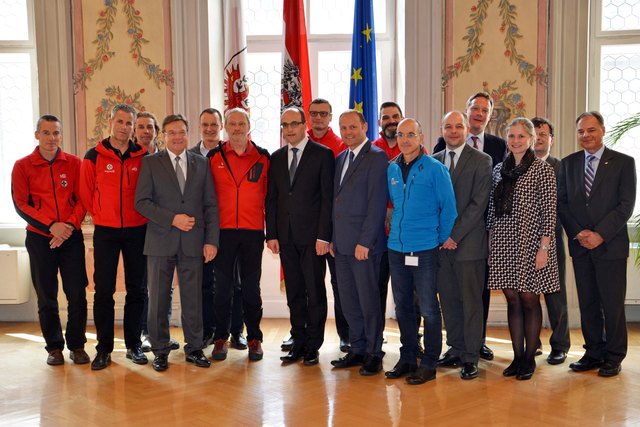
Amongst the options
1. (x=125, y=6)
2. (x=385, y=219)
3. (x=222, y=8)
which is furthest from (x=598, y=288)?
(x=125, y=6)

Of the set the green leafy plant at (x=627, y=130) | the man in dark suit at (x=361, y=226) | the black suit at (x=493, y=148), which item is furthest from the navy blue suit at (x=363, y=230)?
the green leafy plant at (x=627, y=130)

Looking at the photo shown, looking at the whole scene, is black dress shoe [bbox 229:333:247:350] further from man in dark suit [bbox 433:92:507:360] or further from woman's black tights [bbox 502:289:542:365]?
woman's black tights [bbox 502:289:542:365]

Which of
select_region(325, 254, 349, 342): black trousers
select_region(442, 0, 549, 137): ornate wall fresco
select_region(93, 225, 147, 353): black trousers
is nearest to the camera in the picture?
select_region(93, 225, 147, 353): black trousers

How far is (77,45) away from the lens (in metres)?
5.32

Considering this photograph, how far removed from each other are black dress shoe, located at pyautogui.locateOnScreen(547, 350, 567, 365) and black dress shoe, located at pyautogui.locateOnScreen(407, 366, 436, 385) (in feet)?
2.65

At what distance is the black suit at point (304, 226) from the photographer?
3906mm

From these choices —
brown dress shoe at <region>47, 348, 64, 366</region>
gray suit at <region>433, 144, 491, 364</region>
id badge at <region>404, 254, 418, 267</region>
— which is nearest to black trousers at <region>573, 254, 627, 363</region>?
gray suit at <region>433, 144, 491, 364</region>

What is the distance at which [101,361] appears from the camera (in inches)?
159

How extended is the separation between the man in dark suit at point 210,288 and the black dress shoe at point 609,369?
214 cm

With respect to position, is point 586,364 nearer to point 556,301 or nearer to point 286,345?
point 556,301

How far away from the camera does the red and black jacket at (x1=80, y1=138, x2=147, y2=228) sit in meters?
3.94

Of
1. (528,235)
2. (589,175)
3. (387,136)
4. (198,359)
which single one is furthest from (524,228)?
(198,359)

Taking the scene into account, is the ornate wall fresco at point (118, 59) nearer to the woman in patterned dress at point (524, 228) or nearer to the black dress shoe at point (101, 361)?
the black dress shoe at point (101, 361)

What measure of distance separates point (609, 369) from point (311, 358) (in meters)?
1.66
